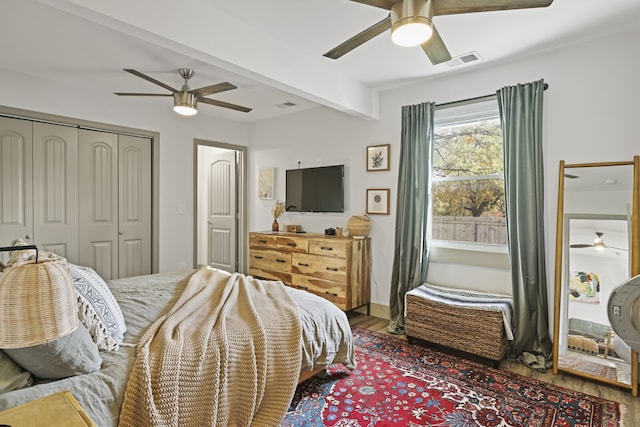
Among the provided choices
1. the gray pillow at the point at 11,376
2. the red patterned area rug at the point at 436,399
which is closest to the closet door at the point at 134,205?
the red patterned area rug at the point at 436,399

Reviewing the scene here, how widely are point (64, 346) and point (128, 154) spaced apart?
3.51 m

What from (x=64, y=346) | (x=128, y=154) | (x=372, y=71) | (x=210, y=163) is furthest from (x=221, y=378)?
(x=210, y=163)

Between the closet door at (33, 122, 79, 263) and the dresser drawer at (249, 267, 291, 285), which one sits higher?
the closet door at (33, 122, 79, 263)

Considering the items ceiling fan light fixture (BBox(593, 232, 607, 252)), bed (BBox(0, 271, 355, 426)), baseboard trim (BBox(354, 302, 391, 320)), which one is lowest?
baseboard trim (BBox(354, 302, 391, 320))

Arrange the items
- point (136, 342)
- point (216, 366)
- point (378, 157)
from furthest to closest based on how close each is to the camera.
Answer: point (378, 157)
point (136, 342)
point (216, 366)

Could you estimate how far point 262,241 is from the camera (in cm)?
463

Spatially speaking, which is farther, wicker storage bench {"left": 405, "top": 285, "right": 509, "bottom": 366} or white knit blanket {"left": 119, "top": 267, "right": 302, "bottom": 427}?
wicker storage bench {"left": 405, "top": 285, "right": 509, "bottom": 366}

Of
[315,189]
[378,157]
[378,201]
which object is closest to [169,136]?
[315,189]

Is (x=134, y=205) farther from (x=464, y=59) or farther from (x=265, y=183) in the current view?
(x=464, y=59)

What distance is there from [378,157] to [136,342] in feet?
9.93

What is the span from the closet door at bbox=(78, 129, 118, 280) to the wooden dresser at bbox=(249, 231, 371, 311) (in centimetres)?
180

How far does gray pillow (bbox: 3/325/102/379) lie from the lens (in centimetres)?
135

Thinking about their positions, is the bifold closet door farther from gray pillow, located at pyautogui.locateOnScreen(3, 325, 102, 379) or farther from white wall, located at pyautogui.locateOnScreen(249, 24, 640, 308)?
gray pillow, located at pyautogui.locateOnScreen(3, 325, 102, 379)

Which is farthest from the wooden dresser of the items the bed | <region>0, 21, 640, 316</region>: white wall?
the bed
